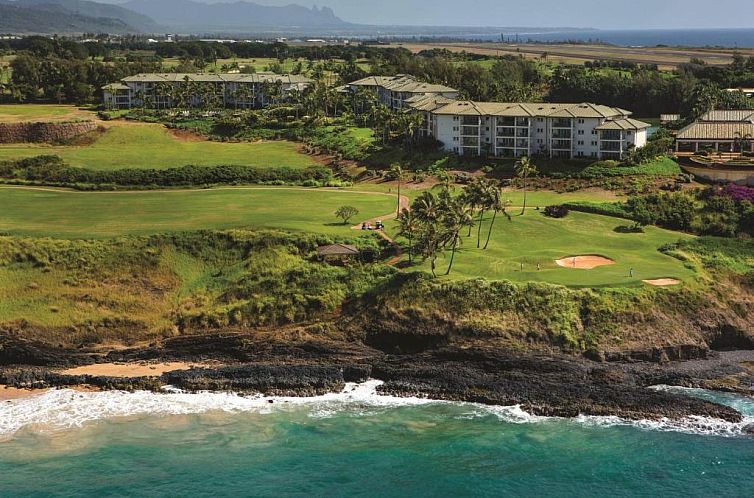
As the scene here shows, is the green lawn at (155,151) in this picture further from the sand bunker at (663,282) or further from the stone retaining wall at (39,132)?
the sand bunker at (663,282)

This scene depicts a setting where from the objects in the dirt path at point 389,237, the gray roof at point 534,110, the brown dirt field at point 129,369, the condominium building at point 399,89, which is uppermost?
the condominium building at point 399,89

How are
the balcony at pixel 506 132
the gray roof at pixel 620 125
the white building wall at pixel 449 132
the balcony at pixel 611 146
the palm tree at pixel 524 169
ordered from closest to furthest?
the palm tree at pixel 524 169 → the gray roof at pixel 620 125 → the balcony at pixel 611 146 → the balcony at pixel 506 132 → the white building wall at pixel 449 132

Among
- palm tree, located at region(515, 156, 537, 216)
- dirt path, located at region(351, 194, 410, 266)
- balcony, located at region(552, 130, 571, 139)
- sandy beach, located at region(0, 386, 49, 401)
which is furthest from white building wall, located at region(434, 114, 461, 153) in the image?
sandy beach, located at region(0, 386, 49, 401)

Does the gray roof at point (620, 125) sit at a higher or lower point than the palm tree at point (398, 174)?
higher

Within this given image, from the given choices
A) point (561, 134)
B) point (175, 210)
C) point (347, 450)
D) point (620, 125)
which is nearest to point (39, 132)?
point (175, 210)

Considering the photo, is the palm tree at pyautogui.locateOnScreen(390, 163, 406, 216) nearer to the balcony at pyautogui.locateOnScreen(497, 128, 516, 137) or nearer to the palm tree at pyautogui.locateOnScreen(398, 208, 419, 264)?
the balcony at pyautogui.locateOnScreen(497, 128, 516, 137)

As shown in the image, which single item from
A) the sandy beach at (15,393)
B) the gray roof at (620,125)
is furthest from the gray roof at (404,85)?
the sandy beach at (15,393)

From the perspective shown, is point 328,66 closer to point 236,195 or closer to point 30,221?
point 236,195
